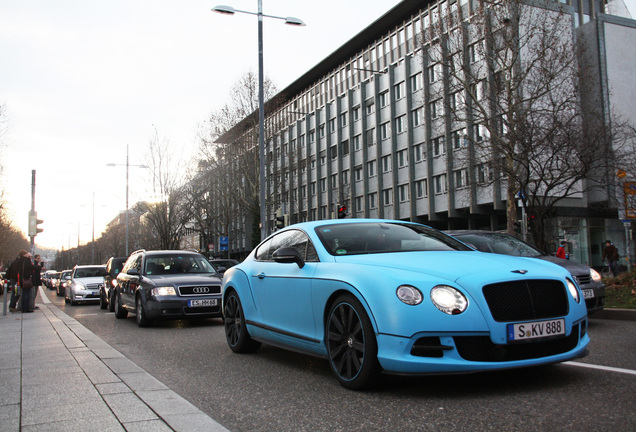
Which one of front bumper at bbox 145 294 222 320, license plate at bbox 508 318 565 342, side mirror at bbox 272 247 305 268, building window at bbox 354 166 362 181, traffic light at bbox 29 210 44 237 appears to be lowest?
front bumper at bbox 145 294 222 320

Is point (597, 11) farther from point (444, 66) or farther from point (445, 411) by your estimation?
point (445, 411)

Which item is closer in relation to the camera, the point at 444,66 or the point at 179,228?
the point at 444,66

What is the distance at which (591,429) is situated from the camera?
3.47 m

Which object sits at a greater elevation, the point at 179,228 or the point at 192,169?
the point at 192,169

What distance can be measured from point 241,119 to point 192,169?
→ 202 inches

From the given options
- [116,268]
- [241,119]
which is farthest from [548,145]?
[241,119]

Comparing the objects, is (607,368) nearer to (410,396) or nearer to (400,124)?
(410,396)

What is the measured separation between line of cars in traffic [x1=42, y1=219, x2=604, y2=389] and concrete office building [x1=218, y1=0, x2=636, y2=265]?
2275 cm

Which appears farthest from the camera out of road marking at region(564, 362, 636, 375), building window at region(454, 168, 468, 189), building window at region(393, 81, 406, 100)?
building window at region(393, 81, 406, 100)

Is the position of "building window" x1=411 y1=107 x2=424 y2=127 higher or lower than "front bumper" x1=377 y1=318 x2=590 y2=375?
higher

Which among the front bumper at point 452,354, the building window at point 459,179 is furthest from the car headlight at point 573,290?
the building window at point 459,179

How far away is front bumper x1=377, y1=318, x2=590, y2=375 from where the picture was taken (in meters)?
4.30

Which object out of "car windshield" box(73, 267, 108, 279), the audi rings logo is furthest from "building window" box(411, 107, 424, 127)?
the audi rings logo

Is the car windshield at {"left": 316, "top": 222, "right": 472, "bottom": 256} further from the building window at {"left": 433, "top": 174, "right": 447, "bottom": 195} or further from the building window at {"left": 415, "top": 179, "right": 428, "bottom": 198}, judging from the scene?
the building window at {"left": 415, "top": 179, "right": 428, "bottom": 198}
